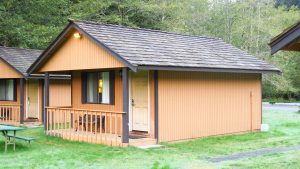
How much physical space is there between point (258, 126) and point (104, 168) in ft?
30.1

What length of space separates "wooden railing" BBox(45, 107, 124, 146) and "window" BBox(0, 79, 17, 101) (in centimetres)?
548

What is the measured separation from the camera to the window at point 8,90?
21141 millimetres

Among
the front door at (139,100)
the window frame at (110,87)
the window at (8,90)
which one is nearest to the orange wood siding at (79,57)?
the window frame at (110,87)

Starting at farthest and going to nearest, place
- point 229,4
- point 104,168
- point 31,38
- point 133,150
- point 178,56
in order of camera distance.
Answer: point 229,4, point 31,38, point 178,56, point 133,150, point 104,168

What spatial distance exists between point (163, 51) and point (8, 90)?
34.3 feet

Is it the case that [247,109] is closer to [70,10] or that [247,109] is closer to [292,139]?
[292,139]

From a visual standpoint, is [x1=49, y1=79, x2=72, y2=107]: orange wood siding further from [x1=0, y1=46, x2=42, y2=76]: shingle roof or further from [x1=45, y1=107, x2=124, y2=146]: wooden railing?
[x1=45, y1=107, x2=124, y2=146]: wooden railing

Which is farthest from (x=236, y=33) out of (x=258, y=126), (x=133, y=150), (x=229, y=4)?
(x=133, y=150)

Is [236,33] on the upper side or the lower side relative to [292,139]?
upper

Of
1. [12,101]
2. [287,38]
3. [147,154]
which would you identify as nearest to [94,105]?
[147,154]

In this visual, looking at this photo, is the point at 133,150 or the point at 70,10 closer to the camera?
the point at 133,150

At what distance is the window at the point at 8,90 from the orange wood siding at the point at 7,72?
2.51 feet

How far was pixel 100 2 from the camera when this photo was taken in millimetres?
32688

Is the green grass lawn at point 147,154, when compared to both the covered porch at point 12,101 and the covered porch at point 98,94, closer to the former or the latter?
the covered porch at point 98,94
